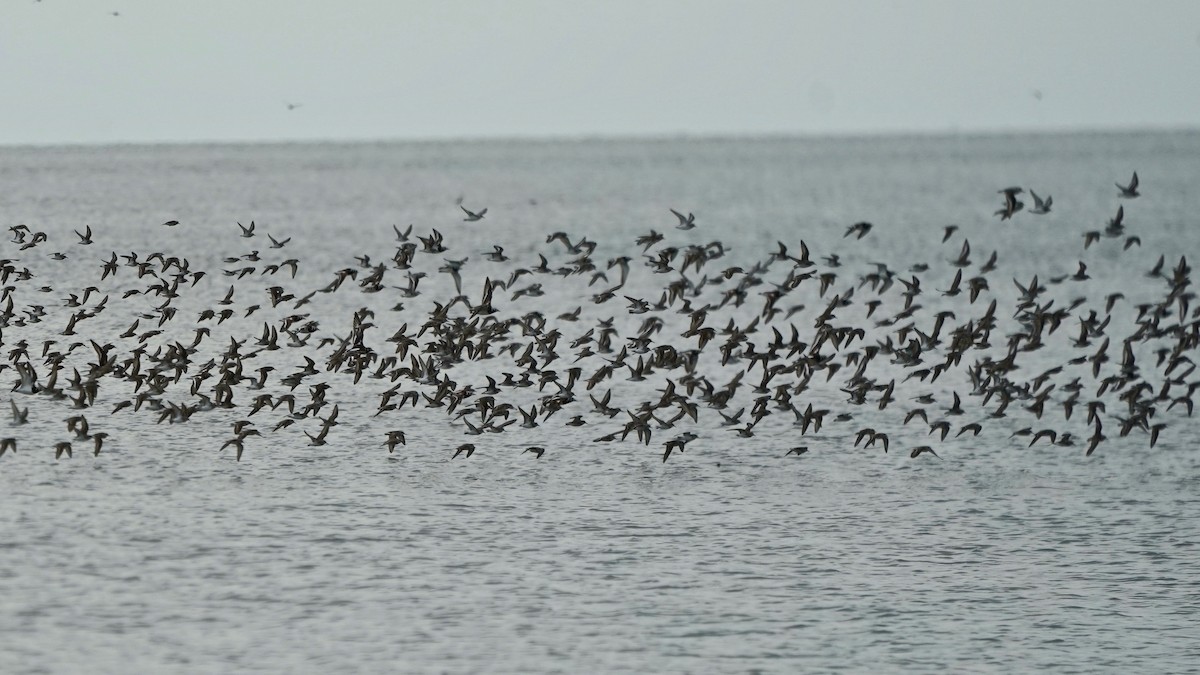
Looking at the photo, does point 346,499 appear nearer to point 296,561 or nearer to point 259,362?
point 296,561

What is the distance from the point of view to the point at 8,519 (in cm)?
2417

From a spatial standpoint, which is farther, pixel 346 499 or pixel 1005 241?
pixel 1005 241

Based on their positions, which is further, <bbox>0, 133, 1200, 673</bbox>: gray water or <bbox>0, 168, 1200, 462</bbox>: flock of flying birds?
<bbox>0, 168, 1200, 462</bbox>: flock of flying birds

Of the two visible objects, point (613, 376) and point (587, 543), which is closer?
point (587, 543)

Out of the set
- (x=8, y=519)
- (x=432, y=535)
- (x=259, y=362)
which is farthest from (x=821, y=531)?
(x=259, y=362)

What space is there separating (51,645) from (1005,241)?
88448 mm

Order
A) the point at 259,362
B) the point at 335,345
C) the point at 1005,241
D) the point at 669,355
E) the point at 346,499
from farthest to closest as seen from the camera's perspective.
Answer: the point at 1005,241 → the point at 335,345 → the point at 259,362 → the point at 669,355 → the point at 346,499

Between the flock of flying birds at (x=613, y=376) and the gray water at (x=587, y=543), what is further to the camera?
the flock of flying birds at (x=613, y=376)

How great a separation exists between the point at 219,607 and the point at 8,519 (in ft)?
16.4

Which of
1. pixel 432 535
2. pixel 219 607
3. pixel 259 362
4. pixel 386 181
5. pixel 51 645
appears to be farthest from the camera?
pixel 386 181

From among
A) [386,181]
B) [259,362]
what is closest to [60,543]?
[259,362]

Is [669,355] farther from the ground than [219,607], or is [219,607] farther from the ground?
[669,355]

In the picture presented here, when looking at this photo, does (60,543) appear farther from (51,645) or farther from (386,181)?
(386,181)

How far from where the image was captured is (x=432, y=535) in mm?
24250
